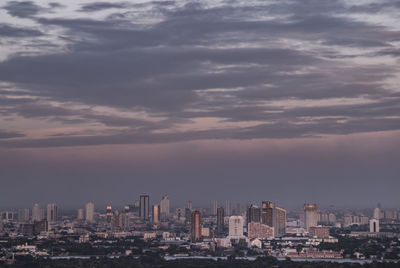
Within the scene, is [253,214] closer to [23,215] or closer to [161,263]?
[23,215]

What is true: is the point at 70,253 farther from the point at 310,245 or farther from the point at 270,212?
the point at 270,212

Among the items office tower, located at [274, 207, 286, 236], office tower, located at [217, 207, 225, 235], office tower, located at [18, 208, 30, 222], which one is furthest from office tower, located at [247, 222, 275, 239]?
office tower, located at [18, 208, 30, 222]

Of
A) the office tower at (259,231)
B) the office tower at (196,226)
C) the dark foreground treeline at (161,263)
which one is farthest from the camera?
the office tower at (259,231)

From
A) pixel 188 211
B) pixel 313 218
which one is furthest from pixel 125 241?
pixel 188 211

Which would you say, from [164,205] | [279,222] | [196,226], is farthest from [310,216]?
[164,205]

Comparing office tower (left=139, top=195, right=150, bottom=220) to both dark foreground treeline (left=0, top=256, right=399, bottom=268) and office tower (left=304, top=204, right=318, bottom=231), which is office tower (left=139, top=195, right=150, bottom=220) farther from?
Answer: dark foreground treeline (left=0, top=256, right=399, bottom=268)

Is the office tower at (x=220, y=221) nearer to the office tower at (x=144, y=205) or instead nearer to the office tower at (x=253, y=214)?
the office tower at (x=253, y=214)

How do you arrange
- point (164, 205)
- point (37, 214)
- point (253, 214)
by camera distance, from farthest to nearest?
point (164, 205) < point (37, 214) < point (253, 214)

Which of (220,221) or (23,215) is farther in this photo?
(23,215)

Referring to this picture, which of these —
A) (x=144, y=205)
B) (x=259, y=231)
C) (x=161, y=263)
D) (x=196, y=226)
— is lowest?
(x=161, y=263)

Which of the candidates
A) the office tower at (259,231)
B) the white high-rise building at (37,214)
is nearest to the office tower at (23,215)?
the white high-rise building at (37,214)

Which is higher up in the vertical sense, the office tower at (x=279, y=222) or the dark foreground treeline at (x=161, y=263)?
the office tower at (x=279, y=222)
